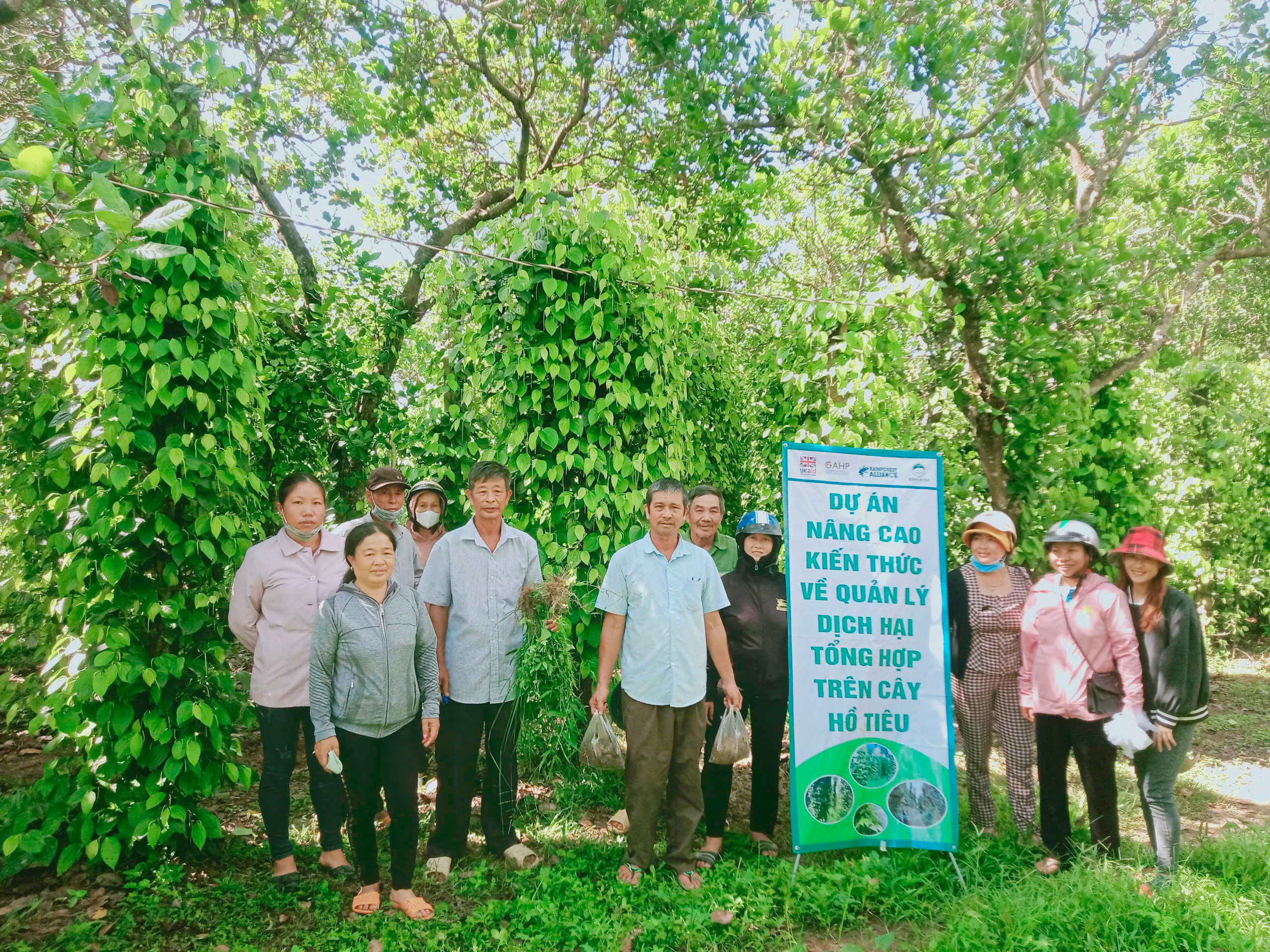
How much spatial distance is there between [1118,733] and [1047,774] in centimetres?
41

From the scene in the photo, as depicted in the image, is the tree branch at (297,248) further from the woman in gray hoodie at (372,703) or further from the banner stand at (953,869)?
the banner stand at (953,869)

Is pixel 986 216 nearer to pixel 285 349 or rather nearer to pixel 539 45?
pixel 539 45

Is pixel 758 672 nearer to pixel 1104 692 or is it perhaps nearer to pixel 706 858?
pixel 706 858

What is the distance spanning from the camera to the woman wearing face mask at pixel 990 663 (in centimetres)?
374

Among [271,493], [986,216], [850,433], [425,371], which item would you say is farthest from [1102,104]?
[271,493]

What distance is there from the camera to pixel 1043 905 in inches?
118

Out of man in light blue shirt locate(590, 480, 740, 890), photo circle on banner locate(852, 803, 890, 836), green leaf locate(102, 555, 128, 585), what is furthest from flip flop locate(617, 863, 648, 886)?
green leaf locate(102, 555, 128, 585)

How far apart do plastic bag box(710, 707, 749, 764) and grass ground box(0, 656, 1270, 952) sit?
0.48 metres

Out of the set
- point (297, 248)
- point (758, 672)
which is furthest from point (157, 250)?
point (297, 248)

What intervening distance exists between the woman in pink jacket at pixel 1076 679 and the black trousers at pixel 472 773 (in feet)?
7.66

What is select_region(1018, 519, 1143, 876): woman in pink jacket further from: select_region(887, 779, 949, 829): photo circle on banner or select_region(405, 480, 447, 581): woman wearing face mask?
select_region(405, 480, 447, 581): woman wearing face mask

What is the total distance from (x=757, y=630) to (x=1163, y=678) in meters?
1.67

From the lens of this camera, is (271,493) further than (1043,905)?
Yes

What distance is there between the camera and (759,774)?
12.6ft
